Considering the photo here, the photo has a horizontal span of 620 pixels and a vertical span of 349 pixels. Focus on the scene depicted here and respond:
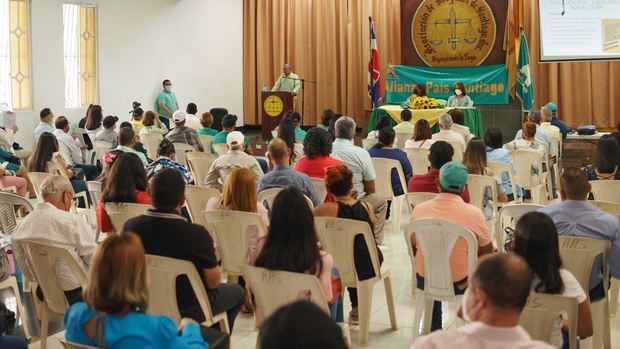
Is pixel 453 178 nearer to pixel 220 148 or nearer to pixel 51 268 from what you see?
pixel 51 268

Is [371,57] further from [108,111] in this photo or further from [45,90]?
[45,90]

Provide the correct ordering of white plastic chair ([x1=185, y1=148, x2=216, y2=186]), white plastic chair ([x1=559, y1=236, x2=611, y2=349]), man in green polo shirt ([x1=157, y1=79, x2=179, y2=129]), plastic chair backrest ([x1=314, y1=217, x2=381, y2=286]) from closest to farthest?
white plastic chair ([x1=559, y1=236, x2=611, y2=349]), plastic chair backrest ([x1=314, y1=217, x2=381, y2=286]), white plastic chair ([x1=185, y1=148, x2=216, y2=186]), man in green polo shirt ([x1=157, y1=79, x2=179, y2=129])

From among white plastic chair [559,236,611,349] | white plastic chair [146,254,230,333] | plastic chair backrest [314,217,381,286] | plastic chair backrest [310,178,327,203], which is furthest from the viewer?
plastic chair backrest [310,178,327,203]

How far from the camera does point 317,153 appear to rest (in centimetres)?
673

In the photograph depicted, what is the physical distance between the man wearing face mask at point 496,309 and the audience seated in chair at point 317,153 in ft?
13.6

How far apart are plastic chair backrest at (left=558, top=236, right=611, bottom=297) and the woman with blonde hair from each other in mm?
2149

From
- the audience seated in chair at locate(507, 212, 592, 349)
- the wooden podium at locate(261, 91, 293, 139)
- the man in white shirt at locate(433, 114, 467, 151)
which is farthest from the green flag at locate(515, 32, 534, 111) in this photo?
the audience seated in chair at locate(507, 212, 592, 349)

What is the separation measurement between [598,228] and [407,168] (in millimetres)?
3839

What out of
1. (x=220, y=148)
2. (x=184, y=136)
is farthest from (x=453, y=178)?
(x=184, y=136)

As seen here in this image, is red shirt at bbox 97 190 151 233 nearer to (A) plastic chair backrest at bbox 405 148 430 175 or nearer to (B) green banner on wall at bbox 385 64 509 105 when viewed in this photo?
(A) plastic chair backrest at bbox 405 148 430 175

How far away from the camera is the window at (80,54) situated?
563 inches

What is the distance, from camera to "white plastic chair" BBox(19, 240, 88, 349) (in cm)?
429

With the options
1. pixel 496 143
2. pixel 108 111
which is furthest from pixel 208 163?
pixel 108 111

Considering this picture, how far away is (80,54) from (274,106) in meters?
3.51
